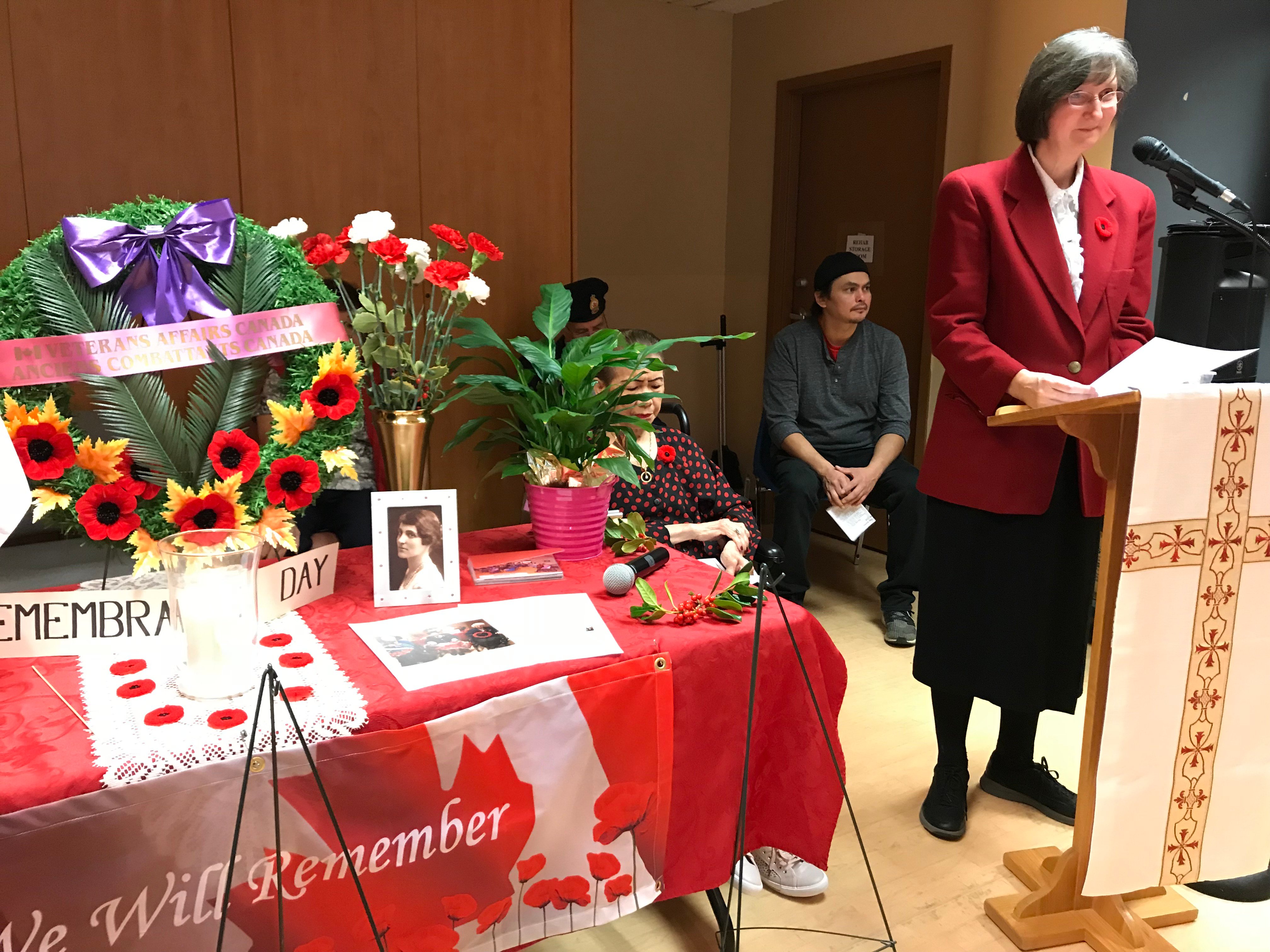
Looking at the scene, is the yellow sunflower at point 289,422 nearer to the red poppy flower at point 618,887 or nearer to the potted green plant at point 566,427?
the potted green plant at point 566,427

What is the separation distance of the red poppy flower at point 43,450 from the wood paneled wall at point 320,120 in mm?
1178

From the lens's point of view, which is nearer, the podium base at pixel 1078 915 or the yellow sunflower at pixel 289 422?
the yellow sunflower at pixel 289 422

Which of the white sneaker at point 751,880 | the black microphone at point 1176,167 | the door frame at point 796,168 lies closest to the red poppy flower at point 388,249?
the white sneaker at point 751,880

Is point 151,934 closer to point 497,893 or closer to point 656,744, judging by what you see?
point 497,893

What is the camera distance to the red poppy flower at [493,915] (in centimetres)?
127

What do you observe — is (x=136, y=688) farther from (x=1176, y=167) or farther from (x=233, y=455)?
(x=1176, y=167)

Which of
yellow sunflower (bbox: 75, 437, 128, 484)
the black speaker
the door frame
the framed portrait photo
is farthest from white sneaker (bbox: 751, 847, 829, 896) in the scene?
the door frame

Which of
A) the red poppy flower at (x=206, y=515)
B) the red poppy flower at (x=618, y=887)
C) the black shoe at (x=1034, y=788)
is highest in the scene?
the red poppy flower at (x=206, y=515)

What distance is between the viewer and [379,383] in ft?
5.66

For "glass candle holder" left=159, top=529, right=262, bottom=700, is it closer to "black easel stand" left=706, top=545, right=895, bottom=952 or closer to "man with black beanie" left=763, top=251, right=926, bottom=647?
"black easel stand" left=706, top=545, right=895, bottom=952

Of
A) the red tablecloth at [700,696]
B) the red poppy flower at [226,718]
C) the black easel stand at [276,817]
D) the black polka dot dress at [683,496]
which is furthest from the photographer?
the black polka dot dress at [683,496]

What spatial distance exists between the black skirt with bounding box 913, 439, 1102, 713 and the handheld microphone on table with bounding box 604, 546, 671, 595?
2.22 ft

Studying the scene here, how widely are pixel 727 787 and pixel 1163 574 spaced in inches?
28.1

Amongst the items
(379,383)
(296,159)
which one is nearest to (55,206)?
(296,159)
